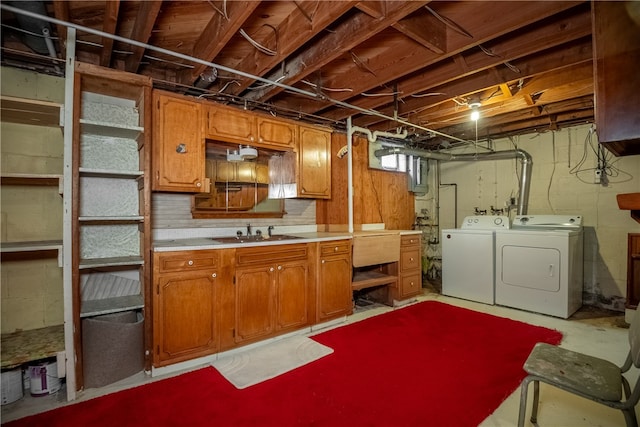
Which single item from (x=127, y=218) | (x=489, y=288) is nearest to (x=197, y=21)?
(x=127, y=218)

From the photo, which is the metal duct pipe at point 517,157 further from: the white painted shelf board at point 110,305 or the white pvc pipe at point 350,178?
the white painted shelf board at point 110,305

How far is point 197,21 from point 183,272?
1819 millimetres

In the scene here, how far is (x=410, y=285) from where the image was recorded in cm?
415

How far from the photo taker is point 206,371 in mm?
2369

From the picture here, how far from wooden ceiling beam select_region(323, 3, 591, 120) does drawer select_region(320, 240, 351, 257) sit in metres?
1.67

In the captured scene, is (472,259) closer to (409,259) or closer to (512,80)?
(409,259)

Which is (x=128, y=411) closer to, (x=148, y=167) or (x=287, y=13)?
(x=148, y=167)

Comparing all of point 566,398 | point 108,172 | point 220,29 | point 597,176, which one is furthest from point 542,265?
point 108,172

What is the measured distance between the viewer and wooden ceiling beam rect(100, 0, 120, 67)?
1.75 m

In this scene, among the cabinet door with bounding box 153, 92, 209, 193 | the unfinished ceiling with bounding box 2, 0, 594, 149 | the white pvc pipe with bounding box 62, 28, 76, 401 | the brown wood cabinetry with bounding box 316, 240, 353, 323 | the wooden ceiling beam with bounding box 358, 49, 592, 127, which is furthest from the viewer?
the brown wood cabinetry with bounding box 316, 240, 353, 323

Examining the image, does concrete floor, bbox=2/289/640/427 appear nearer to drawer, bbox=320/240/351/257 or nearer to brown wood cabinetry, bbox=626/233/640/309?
brown wood cabinetry, bbox=626/233/640/309

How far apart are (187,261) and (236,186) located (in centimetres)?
117

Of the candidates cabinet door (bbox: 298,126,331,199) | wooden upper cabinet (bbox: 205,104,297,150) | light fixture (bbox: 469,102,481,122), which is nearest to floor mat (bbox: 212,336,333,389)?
cabinet door (bbox: 298,126,331,199)

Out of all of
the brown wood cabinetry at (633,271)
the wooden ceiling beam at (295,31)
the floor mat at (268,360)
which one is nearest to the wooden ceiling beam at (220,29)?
the wooden ceiling beam at (295,31)
